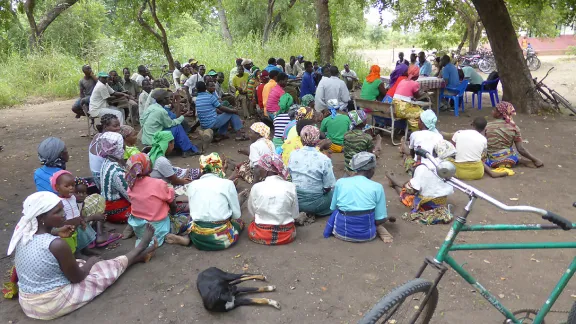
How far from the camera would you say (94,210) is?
4.54 meters

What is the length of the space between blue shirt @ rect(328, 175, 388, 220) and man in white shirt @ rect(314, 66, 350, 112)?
4.47 metres

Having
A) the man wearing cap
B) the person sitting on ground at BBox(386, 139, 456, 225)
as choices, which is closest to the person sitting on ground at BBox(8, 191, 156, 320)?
the person sitting on ground at BBox(386, 139, 456, 225)

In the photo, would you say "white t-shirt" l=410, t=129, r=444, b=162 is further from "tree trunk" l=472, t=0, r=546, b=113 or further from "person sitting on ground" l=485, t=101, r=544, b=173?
"tree trunk" l=472, t=0, r=546, b=113

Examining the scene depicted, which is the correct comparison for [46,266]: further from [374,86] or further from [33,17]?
[33,17]

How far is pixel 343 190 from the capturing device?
444cm

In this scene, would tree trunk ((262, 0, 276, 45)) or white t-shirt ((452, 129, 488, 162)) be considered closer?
white t-shirt ((452, 129, 488, 162))

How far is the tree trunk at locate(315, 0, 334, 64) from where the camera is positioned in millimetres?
12518

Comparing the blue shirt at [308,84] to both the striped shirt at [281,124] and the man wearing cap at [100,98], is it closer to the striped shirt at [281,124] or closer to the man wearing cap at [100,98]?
the striped shirt at [281,124]

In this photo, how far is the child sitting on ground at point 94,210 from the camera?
177 inches

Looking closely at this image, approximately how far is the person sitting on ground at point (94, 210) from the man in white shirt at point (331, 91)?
16.6ft

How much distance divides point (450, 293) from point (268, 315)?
57.3 inches

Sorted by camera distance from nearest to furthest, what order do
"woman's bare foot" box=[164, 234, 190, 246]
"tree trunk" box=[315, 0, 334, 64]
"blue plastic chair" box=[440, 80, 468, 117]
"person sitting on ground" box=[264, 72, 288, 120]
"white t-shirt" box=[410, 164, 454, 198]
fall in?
1. "woman's bare foot" box=[164, 234, 190, 246]
2. "white t-shirt" box=[410, 164, 454, 198]
3. "person sitting on ground" box=[264, 72, 288, 120]
4. "blue plastic chair" box=[440, 80, 468, 117]
5. "tree trunk" box=[315, 0, 334, 64]

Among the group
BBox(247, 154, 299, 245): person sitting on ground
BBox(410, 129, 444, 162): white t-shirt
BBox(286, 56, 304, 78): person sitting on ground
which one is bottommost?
BBox(247, 154, 299, 245): person sitting on ground

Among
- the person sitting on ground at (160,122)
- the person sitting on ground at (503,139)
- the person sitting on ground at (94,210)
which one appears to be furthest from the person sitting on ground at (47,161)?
the person sitting on ground at (503,139)
